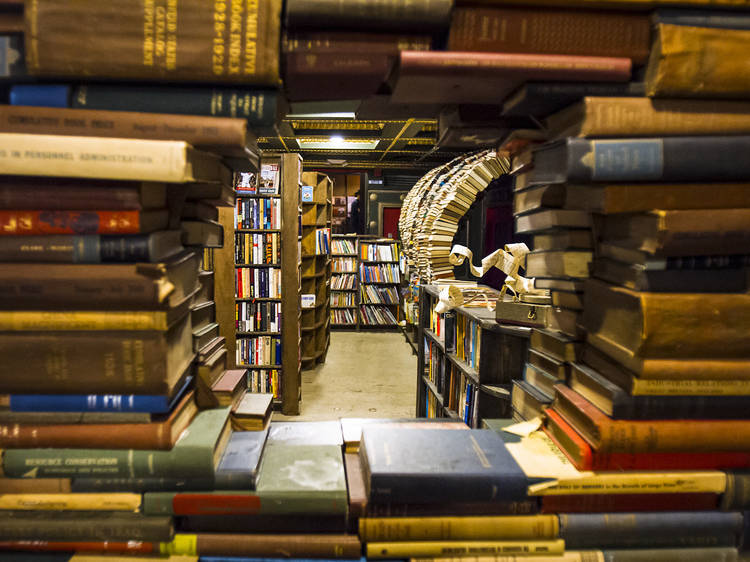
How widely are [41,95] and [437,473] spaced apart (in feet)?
3.72

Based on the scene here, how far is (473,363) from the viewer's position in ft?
8.73

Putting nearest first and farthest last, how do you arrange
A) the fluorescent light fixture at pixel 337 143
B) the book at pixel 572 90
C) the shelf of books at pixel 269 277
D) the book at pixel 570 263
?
the book at pixel 572 90 → the book at pixel 570 263 → the shelf of books at pixel 269 277 → the fluorescent light fixture at pixel 337 143

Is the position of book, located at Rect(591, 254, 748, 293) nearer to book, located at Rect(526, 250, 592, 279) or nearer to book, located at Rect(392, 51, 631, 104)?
book, located at Rect(526, 250, 592, 279)

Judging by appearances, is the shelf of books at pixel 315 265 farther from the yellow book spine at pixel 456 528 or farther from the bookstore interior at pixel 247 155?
the yellow book spine at pixel 456 528

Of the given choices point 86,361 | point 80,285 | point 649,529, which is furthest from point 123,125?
point 649,529

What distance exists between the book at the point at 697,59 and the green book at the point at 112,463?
123 centimetres

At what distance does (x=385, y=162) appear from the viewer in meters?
9.04

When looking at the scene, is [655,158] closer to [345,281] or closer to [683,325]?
[683,325]

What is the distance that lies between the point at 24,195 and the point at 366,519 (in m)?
0.97

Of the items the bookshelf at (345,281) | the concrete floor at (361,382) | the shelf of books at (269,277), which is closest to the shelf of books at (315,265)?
the concrete floor at (361,382)

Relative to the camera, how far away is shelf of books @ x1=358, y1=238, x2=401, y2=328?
7.71 metres

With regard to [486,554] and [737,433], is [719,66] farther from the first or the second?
[486,554]

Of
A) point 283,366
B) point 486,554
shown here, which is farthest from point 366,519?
point 283,366

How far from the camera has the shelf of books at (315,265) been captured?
5207 mm
